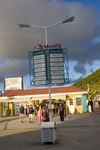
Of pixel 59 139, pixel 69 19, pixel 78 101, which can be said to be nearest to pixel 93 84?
pixel 78 101

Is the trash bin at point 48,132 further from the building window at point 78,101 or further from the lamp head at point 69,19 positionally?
the building window at point 78,101

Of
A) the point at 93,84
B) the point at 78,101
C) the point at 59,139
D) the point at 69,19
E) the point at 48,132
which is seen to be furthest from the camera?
the point at 93,84

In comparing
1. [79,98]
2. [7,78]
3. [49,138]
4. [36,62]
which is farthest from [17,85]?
[49,138]

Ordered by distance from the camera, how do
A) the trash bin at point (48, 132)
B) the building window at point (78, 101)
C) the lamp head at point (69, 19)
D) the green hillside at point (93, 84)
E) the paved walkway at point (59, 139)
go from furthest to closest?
1. the green hillside at point (93, 84)
2. the building window at point (78, 101)
3. the lamp head at point (69, 19)
4. the trash bin at point (48, 132)
5. the paved walkway at point (59, 139)

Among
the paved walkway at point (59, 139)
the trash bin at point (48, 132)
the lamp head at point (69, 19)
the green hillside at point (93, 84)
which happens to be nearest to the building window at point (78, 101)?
the paved walkway at point (59, 139)

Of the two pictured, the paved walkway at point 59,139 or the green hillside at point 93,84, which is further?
the green hillside at point 93,84

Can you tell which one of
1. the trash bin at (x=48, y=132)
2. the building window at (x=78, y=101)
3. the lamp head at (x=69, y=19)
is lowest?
the trash bin at (x=48, y=132)

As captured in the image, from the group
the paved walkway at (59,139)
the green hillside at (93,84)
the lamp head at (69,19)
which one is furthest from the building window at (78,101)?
the green hillside at (93,84)

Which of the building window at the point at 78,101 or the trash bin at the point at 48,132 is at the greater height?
the building window at the point at 78,101

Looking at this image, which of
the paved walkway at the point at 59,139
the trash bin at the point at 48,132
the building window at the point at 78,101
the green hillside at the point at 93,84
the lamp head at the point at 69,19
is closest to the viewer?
the paved walkway at the point at 59,139

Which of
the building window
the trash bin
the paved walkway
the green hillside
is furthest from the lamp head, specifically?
the green hillside

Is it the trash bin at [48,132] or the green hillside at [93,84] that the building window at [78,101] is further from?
the green hillside at [93,84]

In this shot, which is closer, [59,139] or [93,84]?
[59,139]

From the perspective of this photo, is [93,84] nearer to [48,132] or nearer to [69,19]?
[69,19]
